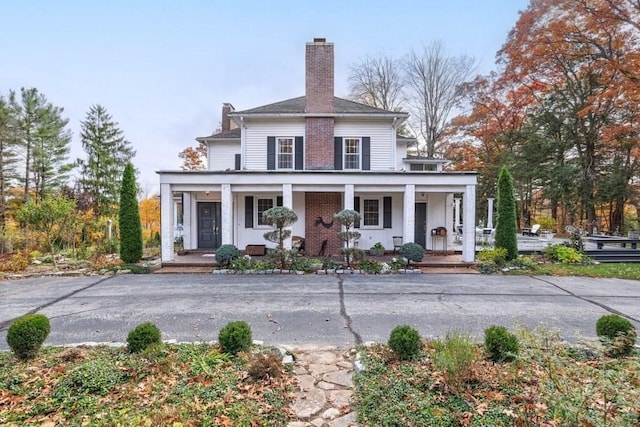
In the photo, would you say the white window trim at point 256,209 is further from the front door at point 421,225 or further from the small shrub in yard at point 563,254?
the small shrub in yard at point 563,254

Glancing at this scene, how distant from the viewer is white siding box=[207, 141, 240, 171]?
51.5 feet

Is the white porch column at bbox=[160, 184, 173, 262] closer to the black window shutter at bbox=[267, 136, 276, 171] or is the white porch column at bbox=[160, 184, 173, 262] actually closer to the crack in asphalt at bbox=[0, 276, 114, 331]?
the crack in asphalt at bbox=[0, 276, 114, 331]

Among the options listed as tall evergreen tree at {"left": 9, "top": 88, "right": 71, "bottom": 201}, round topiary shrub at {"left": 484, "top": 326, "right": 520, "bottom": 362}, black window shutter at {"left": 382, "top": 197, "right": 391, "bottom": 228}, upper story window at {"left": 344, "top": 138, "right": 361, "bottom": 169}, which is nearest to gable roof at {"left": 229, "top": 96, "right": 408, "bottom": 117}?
upper story window at {"left": 344, "top": 138, "right": 361, "bottom": 169}

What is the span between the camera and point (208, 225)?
1477 centimetres

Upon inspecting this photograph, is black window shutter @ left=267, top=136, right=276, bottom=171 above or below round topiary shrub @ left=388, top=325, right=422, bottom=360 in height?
above

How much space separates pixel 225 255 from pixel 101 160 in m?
Answer: 20.9

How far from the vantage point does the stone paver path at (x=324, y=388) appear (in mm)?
3027

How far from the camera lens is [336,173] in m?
12.0

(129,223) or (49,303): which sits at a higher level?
(129,223)

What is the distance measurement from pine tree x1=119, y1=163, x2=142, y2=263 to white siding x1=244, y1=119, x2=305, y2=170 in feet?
15.7

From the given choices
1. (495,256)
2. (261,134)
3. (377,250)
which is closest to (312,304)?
(377,250)

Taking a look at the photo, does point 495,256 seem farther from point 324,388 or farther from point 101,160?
point 101,160

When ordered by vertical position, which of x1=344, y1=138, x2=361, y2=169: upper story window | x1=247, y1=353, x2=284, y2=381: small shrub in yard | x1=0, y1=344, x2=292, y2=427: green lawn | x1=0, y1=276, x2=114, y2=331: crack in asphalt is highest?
x1=344, y1=138, x2=361, y2=169: upper story window

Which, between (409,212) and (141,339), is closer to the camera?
(141,339)
